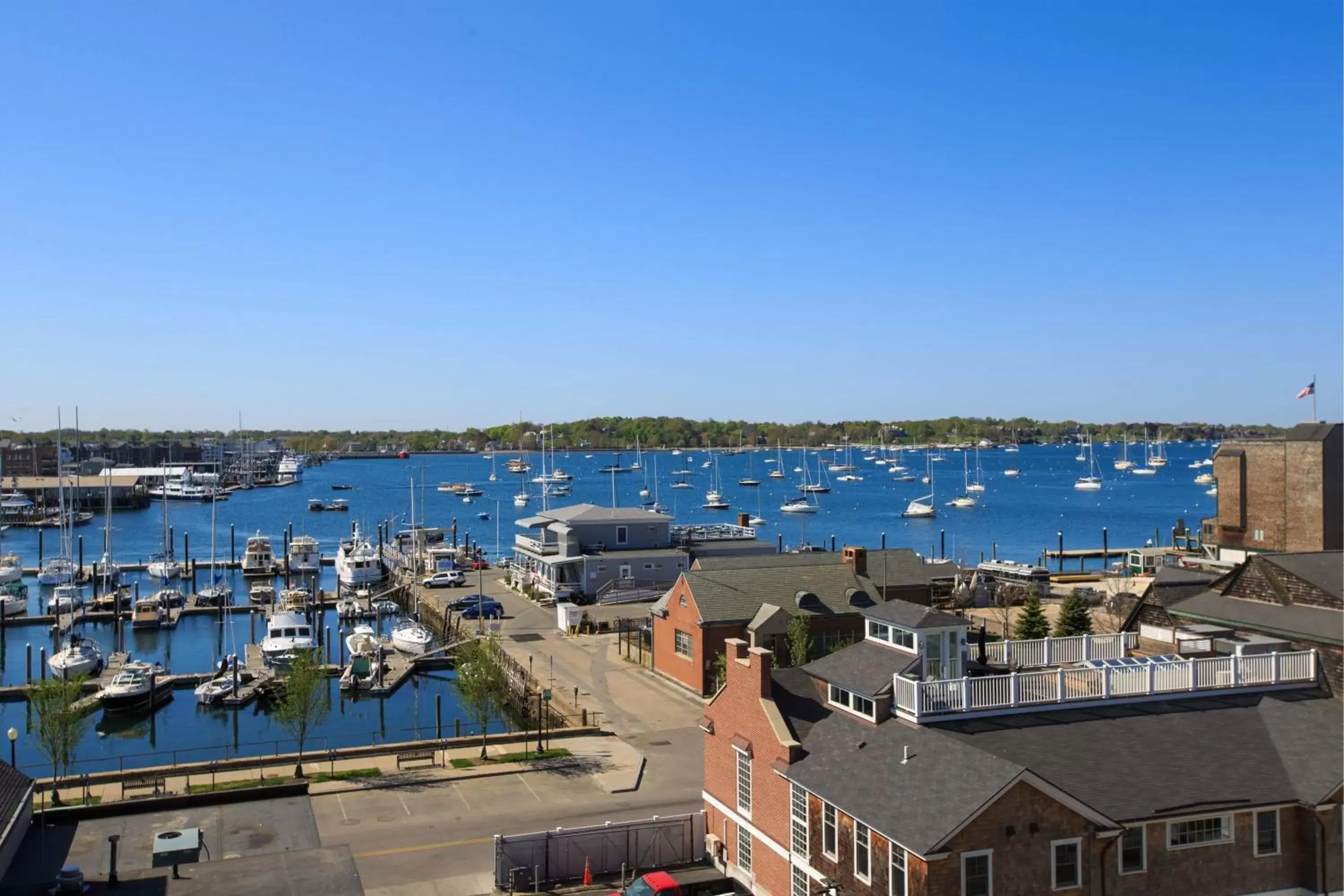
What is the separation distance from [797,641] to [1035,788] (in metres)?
25.0

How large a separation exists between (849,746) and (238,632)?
63.6 metres

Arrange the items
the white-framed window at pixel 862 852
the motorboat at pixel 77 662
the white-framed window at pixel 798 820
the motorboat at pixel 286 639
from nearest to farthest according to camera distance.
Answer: the white-framed window at pixel 862 852 < the white-framed window at pixel 798 820 < the motorboat at pixel 77 662 < the motorboat at pixel 286 639

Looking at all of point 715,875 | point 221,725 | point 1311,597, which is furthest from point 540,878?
point 221,725

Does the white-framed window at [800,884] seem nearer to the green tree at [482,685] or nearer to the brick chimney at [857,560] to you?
the green tree at [482,685]

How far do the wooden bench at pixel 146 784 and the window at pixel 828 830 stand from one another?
21.1m

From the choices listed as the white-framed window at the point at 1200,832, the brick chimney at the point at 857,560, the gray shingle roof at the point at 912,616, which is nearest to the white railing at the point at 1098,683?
the gray shingle roof at the point at 912,616

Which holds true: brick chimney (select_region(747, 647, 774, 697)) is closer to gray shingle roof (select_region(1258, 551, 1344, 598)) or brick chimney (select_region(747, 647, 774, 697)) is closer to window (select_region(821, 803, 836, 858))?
window (select_region(821, 803, 836, 858))

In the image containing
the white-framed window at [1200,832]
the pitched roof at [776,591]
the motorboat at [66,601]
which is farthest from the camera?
the motorboat at [66,601]

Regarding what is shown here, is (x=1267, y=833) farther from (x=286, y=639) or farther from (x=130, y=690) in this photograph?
(x=286, y=639)

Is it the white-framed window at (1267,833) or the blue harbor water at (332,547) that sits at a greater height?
the white-framed window at (1267,833)

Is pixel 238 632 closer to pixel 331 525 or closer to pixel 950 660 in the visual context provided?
pixel 950 660

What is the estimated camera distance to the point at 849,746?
2350 centimetres

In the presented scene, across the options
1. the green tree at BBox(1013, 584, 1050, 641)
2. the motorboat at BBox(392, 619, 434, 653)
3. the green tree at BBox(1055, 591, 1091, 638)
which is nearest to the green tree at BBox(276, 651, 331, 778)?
the motorboat at BBox(392, 619, 434, 653)

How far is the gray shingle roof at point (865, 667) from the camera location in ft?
79.5
